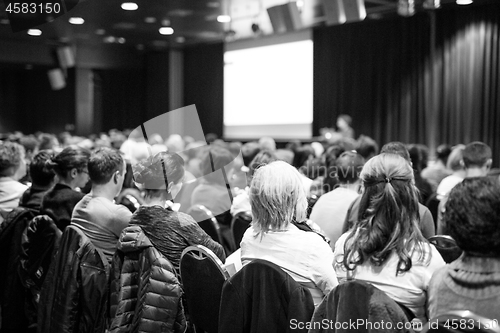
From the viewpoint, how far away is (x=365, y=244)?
5.82ft

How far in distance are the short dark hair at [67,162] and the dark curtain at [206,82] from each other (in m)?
10.9

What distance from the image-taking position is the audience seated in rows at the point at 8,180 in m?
3.48

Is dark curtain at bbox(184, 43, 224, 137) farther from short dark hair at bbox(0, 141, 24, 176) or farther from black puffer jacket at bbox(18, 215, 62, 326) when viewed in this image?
black puffer jacket at bbox(18, 215, 62, 326)

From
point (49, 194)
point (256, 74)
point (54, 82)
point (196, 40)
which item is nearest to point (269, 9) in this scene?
point (256, 74)

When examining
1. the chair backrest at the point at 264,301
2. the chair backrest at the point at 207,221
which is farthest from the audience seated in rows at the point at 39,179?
the chair backrest at the point at 264,301

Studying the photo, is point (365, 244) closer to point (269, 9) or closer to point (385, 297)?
point (385, 297)

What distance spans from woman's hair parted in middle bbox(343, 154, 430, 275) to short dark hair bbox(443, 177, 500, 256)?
0.29 meters

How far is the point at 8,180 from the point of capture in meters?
3.54

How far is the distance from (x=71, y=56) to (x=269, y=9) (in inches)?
293

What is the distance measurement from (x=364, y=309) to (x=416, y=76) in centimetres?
947

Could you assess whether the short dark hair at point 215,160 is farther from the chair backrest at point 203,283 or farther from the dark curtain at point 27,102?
the dark curtain at point 27,102

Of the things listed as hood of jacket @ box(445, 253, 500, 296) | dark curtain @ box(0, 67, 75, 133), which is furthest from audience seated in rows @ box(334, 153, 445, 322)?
dark curtain @ box(0, 67, 75, 133)

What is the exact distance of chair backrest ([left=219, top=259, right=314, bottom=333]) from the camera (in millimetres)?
1806

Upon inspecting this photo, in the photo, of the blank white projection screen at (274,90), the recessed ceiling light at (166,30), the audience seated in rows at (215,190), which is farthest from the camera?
the blank white projection screen at (274,90)
